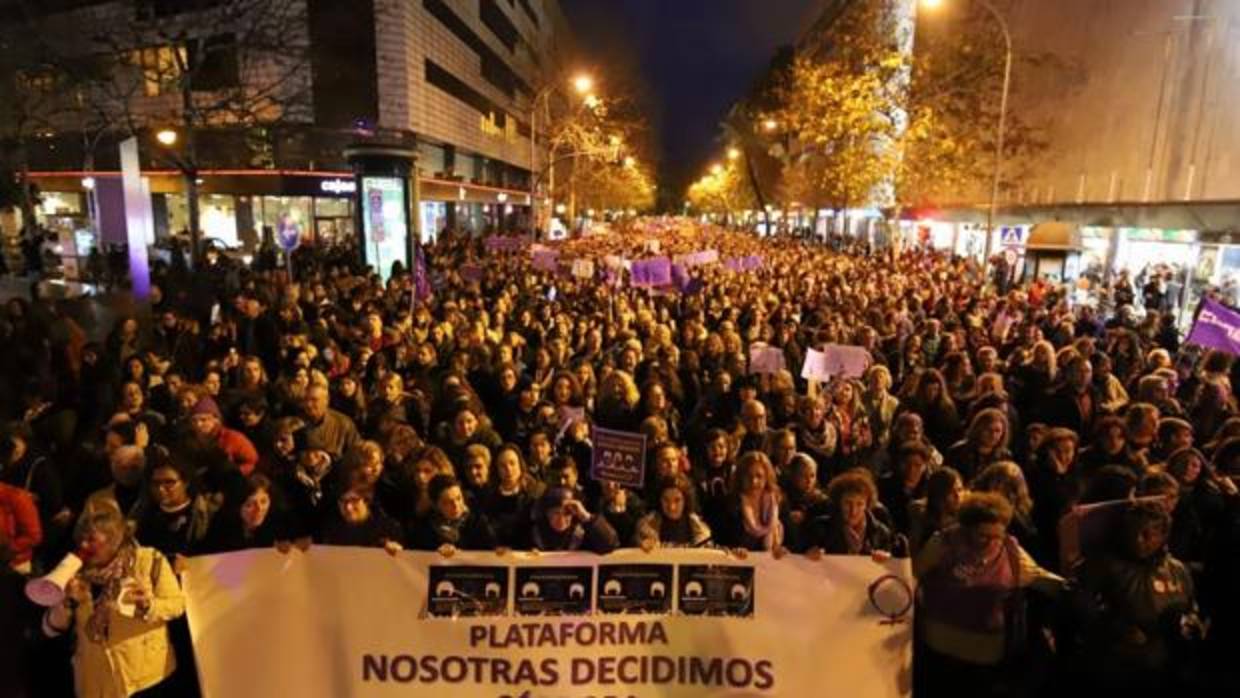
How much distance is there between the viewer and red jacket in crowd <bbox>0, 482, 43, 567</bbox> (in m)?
4.68

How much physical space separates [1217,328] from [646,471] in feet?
22.4

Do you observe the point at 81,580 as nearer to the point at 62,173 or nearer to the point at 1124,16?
the point at 1124,16

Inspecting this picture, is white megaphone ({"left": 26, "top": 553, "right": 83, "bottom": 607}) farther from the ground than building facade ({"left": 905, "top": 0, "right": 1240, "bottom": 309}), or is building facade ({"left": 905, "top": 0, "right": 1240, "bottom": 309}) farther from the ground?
building facade ({"left": 905, "top": 0, "right": 1240, "bottom": 309})

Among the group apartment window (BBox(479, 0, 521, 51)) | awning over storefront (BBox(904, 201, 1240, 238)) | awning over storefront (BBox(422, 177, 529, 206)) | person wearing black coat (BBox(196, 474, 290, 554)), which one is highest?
apartment window (BBox(479, 0, 521, 51))

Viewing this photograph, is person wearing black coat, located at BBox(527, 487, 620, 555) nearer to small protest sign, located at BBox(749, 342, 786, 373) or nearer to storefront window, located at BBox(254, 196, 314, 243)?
small protest sign, located at BBox(749, 342, 786, 373)

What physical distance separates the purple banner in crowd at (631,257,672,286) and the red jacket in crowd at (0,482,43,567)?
39.2 ft

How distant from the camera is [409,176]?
68.2 feet

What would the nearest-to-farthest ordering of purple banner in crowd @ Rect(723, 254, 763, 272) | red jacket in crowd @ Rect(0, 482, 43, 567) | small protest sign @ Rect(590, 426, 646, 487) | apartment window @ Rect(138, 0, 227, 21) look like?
1. red jacket in crowd @ Rect(0, 482, 43, 567)
2. small protest sign @ Rect(590, 426, 646, 487)
3. purple banner in crowd @ Rect(723, 254, 763, 272)
4. apartment window @ Rect(138, 0, 227, 21)

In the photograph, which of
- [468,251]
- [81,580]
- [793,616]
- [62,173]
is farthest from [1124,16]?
[62,173]

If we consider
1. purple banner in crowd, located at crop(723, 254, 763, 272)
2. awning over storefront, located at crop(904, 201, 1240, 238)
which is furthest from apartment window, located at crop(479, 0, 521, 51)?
purple banner in crowd, located at crop(723, 254, 763, 272)

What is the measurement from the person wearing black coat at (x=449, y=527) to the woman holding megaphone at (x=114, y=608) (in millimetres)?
1254

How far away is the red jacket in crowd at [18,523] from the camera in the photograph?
468 centimetres

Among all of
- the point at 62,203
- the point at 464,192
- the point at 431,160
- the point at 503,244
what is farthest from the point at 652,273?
the point at 62,203

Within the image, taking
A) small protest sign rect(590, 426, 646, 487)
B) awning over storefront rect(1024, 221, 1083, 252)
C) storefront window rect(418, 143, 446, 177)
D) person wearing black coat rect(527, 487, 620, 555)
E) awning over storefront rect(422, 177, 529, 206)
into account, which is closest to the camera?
person wearing black coat rect(527, 487, 620, 555)
